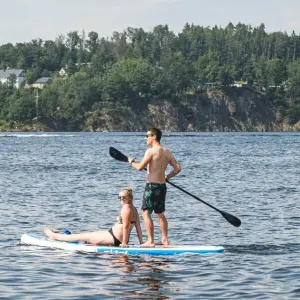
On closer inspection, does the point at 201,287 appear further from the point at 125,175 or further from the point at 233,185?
the point at 125,175

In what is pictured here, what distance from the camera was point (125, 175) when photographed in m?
59.0

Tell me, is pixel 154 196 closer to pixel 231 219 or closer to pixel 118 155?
pixel 118 155

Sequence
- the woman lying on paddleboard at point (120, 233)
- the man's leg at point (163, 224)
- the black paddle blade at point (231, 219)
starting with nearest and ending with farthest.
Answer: the woman lying on paddleboard at point (120, 233), the man's leg at point (163, 224), the black paddle blade at point (231, 219)

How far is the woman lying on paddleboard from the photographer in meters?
22.5

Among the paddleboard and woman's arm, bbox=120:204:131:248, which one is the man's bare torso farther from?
the paddleboard

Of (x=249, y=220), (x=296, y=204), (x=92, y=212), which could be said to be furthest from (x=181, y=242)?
(x=296, y=204)

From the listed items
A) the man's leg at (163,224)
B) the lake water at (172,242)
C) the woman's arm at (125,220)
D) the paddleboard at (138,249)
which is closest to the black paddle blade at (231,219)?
Result: the lake water at (172,242)

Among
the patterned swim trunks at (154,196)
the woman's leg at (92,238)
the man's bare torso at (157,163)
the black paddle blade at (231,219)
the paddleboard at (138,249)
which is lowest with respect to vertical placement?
the paddleboard at (138,249)

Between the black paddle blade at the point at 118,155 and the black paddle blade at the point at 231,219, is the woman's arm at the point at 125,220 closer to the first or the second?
the black paddle blade at the point at 118,155

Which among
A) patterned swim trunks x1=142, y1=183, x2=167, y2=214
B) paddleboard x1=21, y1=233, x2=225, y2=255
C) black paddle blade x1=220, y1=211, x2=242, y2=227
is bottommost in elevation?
paddleboard x1=21, y1=233, x2=225, y2=255

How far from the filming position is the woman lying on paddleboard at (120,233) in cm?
2247

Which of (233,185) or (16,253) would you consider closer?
(16,253)

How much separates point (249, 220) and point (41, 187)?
1742cm

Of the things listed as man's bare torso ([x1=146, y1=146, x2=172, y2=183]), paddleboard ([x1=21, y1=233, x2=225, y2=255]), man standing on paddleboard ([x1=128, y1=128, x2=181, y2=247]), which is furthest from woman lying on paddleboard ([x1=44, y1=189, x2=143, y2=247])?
man's bare torso ([x1=146, y1=146, x2=172, y2=183])
